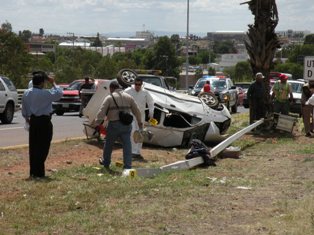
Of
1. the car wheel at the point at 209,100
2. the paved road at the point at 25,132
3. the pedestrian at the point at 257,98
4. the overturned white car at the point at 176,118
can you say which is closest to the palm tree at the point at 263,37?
the pedestrian at the point at 257,98

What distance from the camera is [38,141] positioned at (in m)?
10.6

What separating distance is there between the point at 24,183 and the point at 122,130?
2264 millimetres

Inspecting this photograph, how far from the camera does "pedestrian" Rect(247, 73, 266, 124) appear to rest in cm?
1979

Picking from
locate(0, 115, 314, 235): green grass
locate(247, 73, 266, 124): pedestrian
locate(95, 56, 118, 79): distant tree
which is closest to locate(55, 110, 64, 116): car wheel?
locate(247, 73, 266, 124): pedestrian

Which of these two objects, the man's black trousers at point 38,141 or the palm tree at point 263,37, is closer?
the man's black trousers at point 38,141

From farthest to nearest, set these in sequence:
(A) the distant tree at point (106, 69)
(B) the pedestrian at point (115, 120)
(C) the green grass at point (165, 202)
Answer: (A) the distant tree at point (106, 69) → (B) the pedestrian at point (115, 120) → (C) the green grass at point (165, 202)

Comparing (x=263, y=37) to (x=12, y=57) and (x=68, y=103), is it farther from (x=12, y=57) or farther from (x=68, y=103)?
(x=12, y=57)

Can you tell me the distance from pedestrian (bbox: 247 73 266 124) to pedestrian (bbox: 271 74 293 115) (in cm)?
56

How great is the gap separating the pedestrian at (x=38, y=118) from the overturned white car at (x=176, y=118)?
4532mm

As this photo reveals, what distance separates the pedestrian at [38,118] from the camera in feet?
34.4

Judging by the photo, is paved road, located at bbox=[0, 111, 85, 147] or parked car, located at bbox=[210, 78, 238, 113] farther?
parked car, located at bbox=[210, 78, 238, 113]

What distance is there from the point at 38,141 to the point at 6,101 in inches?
529

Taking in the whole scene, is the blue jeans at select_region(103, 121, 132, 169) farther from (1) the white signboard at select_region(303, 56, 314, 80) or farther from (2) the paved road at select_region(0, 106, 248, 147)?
(1) the white signboard at select_region(303, 56, 314, 80)

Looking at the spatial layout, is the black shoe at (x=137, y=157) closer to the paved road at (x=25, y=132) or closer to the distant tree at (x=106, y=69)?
the paved road at (x=25, y=132)
